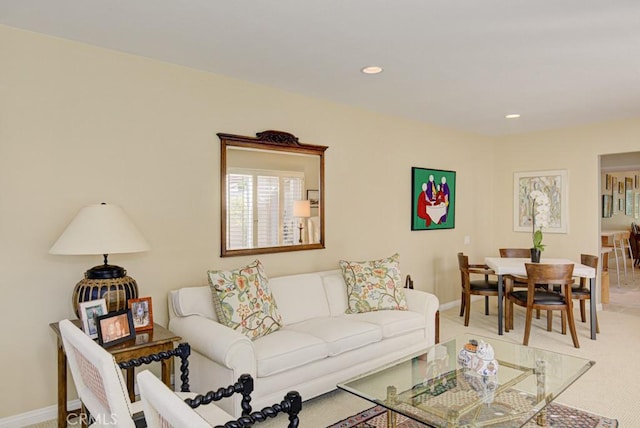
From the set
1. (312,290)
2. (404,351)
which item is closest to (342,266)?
(312,290)

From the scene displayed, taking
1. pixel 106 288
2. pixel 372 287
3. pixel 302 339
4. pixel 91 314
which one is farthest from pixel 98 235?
pixel 372 287

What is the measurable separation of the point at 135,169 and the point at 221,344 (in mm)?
1452

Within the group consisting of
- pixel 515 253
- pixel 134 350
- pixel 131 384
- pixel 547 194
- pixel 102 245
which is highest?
pixel 547 194

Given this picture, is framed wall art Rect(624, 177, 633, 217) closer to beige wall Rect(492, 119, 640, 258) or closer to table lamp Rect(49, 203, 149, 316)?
beige wall Rect(492, 119, 640, 258)

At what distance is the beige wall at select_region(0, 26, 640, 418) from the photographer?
265 centimetres

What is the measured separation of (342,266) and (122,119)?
85.5 inches

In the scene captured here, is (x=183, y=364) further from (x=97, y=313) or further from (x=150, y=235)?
(x=150, y=235)

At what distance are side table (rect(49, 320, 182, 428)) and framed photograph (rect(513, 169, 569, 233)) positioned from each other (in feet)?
17.3

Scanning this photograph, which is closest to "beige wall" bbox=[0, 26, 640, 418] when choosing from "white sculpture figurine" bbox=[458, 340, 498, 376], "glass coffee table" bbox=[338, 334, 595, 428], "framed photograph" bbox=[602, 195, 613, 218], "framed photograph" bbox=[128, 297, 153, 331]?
"framed photograph" bbox=[128, 297, 153, 331]

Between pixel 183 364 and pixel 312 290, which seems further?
pixel 312 290

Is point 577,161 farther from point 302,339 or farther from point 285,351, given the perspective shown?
point 285,351

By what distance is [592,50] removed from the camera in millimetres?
2971

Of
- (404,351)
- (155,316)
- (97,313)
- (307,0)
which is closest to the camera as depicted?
(307,0)

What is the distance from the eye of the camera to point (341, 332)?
10.2 ft
